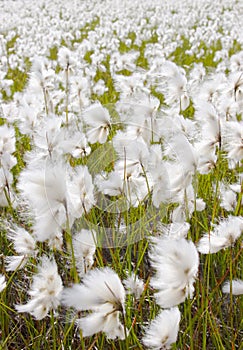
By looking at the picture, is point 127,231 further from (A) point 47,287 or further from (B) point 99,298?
(B) point 99,298

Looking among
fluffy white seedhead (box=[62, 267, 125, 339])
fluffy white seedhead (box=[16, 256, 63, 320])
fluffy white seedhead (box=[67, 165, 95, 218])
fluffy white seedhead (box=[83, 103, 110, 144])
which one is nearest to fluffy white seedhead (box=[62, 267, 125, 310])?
fluffy white seedhead (box=[62, 267, 125, 339])

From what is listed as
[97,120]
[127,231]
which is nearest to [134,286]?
[127,231]

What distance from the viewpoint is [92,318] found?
1.03 metres

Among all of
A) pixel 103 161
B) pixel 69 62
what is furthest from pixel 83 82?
pixel 103 161

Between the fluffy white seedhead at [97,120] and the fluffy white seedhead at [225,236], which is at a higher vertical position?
the fluffy white seedhead at [97,120]

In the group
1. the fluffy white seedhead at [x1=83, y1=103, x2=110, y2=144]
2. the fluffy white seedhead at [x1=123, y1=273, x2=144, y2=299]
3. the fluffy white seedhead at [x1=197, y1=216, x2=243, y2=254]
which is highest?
the fluffy white seedhead at [x1=83, y1=103, x2=110, y2=144]

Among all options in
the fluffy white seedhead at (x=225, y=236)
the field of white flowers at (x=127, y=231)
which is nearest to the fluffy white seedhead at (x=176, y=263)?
the field of white flowers at (x=127, y=231)

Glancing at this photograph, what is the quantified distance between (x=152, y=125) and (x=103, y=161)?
18.4 inches

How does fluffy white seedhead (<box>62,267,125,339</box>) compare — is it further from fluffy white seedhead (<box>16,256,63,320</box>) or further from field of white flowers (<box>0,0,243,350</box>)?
fluffy white seedhead (<box>16,256,63,320</box>)

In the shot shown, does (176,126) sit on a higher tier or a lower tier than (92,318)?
higher

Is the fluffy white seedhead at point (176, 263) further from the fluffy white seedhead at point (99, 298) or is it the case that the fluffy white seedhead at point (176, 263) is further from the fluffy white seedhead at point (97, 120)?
the fluffy white seedhead at point (97, 120)

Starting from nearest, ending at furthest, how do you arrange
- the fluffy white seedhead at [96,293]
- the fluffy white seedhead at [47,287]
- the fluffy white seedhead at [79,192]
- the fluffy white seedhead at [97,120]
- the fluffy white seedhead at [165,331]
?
the fluffy white seedhead at [96,293], the fluffy white seedhead at [165,331], the fluffy white seedhead at [47,287], the fluffy white seedhead at [79,192], the fluffy white seedhead at [97,120]

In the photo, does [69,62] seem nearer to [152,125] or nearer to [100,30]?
[152,125]

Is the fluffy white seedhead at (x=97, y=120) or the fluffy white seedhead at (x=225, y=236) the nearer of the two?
the fluffy white seedhead at (x=225, y=236)
